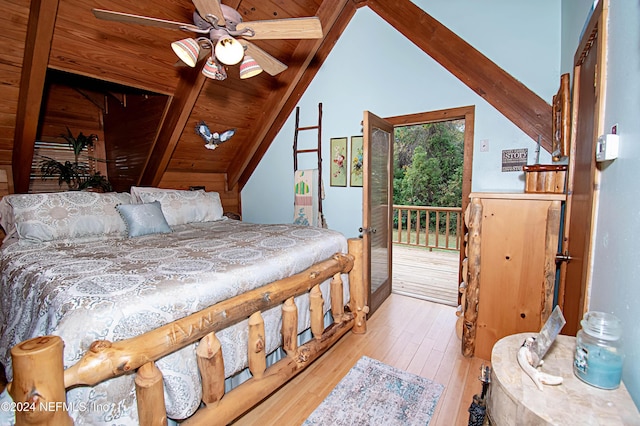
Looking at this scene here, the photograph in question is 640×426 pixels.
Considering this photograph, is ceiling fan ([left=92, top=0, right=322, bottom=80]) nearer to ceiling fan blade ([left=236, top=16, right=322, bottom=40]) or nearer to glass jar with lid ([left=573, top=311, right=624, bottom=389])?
ceiling fan blade ([left=236, top=16, right=322, bottom=40])

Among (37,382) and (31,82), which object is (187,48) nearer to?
(31,82)

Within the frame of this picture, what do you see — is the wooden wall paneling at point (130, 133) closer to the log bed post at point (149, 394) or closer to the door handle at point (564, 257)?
the log bed post at point (149, 394)

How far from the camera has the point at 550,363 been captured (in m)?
0.96

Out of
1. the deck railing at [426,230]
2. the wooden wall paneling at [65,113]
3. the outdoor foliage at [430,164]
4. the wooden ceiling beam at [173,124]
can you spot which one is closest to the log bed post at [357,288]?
the wooden ceiling beam at [173,124]

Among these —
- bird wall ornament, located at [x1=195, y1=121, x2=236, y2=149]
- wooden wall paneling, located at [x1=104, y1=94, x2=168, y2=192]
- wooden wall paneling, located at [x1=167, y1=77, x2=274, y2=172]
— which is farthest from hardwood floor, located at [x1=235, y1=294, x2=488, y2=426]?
wooden wall paneling, located at [x1=104, y1=94, x2=168, y2=192]

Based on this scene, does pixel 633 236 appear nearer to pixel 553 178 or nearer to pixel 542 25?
pixel 553 178

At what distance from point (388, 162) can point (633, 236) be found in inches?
93.4

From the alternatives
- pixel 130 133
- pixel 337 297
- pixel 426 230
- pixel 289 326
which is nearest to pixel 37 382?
pixel 289 326

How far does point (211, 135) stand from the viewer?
3682mm

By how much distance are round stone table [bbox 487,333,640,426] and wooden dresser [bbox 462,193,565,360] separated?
3.82 ft

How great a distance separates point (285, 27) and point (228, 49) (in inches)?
15.6

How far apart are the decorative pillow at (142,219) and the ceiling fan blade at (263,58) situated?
157cm

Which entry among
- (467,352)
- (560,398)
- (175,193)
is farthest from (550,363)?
(175,193)

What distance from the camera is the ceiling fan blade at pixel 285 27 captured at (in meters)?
1.79
